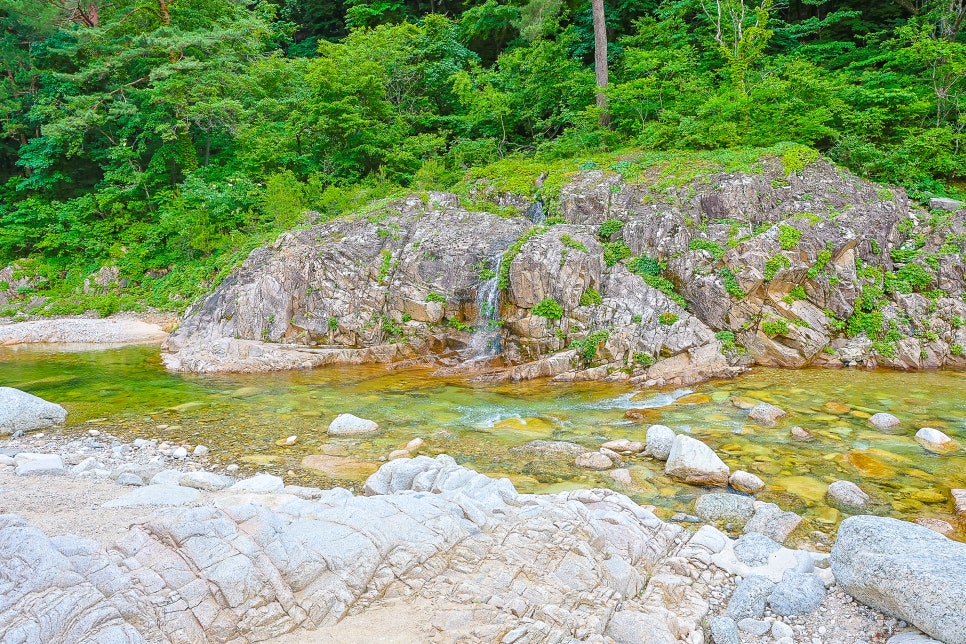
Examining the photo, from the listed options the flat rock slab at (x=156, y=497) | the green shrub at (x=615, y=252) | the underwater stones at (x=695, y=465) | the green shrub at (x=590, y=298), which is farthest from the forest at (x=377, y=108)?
the flat rock slab at (x=156, y=497)

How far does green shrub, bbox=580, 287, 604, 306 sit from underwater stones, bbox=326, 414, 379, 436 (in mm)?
5790

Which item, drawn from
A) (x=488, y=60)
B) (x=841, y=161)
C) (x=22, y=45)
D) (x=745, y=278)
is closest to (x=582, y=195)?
(x=745, y=278)

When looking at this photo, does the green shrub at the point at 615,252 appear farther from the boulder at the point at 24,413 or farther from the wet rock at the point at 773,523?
the boulder at the point at 24,413

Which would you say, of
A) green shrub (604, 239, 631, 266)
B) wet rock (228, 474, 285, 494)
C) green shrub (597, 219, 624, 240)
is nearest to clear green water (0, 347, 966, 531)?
wet rock (228, 474, 285, 494)

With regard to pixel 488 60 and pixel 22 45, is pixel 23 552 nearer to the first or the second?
pixel 488 60

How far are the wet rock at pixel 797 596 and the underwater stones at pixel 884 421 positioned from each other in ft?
16.0

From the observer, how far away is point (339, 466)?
6566 mm

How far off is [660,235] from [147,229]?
21287 millimetres

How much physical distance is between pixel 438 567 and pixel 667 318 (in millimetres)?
8935

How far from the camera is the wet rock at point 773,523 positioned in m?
4.80

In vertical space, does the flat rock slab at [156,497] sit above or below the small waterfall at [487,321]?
above

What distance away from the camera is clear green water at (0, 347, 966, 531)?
19.8 ft

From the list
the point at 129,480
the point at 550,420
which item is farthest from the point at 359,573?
the point at 550,420

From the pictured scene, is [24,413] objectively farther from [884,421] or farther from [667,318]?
[884,421]
